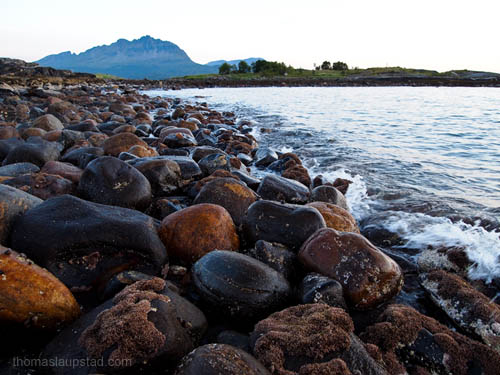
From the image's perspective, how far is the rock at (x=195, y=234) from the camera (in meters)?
3.00

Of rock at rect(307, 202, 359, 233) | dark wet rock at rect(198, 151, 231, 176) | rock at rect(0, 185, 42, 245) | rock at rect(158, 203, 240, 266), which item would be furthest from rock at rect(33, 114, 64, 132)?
rock at rect(307, 202, 359, 233)

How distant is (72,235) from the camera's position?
8.43 feet

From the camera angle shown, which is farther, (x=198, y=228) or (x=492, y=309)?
(x=198, y=228)

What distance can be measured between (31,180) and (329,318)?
3747mm

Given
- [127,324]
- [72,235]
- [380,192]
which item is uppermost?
[72,235]

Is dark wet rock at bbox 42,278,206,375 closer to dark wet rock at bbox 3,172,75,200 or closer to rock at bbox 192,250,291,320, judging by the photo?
rock at bbox 192,250,291,320

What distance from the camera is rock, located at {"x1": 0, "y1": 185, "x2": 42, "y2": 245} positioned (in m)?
2.58

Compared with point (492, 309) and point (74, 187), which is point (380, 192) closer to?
point (492, 309)

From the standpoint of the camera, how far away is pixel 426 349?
2088mm

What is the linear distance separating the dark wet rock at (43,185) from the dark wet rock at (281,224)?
2.37 metres

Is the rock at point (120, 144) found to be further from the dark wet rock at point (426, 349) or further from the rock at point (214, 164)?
the dark wet rock at point (426, 349)

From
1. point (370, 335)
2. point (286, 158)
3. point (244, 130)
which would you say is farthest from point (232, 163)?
point (244, 130)

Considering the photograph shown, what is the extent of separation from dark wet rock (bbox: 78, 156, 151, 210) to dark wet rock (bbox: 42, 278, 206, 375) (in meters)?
1.77

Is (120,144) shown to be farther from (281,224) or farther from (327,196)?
(281,224)
